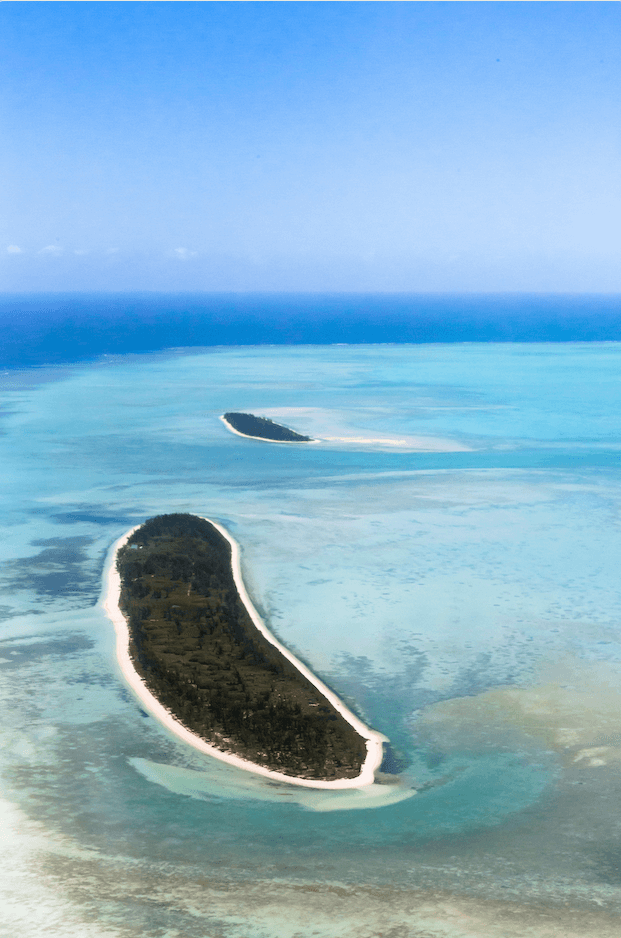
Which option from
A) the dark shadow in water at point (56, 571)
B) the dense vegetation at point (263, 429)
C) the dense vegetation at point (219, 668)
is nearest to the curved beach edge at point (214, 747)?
the dense vegetation at point (219, 668)

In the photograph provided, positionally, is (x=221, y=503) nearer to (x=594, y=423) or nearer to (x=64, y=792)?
(x=64, y=792)

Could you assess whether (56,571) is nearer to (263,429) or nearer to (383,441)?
Answer: (383,441)

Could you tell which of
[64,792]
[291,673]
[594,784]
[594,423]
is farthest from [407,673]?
[594,423]

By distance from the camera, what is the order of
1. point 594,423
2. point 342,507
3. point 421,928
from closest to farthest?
point 421,928 < point 342,507 < point 594,423

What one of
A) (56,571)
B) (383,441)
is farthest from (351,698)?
(383,441)

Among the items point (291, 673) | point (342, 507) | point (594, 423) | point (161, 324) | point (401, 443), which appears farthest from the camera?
point (161, 324)

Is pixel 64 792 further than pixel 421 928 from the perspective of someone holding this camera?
Yes
